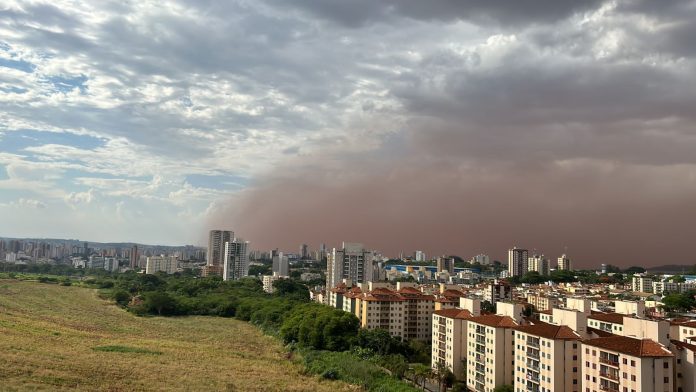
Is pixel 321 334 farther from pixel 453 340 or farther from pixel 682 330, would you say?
pixel 682 330

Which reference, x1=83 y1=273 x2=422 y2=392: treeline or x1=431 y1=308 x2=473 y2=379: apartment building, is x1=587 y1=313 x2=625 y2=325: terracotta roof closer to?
x1=431 y1=308 x2=473 y2=379: apartment building

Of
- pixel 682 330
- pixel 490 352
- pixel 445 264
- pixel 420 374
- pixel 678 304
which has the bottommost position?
pixel 420 374

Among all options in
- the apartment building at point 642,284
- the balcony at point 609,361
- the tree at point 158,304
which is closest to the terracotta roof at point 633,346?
the balcony at point 609,361

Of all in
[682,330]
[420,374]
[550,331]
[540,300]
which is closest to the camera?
[550,331]

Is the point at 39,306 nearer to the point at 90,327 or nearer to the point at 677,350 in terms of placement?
the point at 90,327

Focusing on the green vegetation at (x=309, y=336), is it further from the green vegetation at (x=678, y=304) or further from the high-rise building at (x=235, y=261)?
the high-rise building at (x=235, y=261)

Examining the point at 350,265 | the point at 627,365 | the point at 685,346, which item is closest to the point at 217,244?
the point at 350,265

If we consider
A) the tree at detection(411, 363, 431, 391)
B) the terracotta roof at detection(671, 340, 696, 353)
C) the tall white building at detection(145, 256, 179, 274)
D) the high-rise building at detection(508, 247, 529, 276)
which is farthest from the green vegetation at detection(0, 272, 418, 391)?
the high-rise building at detection(508, 247, 529, 276)
